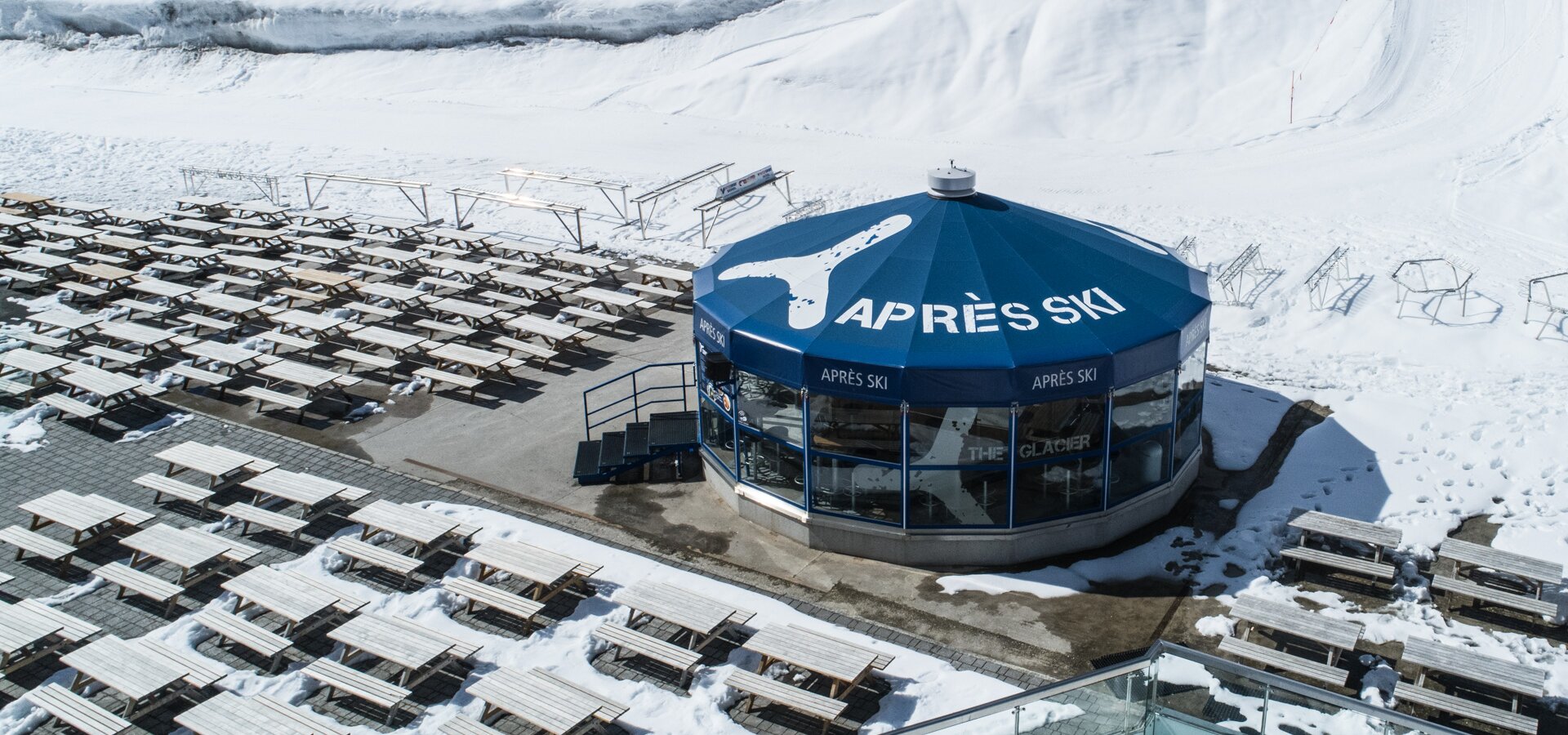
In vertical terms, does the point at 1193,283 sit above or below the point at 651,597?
above

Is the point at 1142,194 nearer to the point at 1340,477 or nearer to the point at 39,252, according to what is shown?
the point at 1340,477

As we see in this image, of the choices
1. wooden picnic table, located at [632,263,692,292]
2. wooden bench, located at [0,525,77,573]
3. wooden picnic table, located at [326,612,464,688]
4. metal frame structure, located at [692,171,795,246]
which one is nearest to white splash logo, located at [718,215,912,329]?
wooden picnic table, located at [326,612,464,688]

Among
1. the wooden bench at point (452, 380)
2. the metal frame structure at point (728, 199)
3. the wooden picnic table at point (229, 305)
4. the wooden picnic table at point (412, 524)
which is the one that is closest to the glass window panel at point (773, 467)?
the wooden picnic table at point (412, 524)

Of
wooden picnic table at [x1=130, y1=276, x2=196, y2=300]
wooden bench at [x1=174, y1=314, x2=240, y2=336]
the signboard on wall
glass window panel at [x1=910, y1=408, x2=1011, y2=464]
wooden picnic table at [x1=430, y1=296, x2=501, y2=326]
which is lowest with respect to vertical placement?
wooden bench at [x1=174, y1=314, x2=240, y2=336]

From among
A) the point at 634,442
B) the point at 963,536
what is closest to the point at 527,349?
the point at 634,442

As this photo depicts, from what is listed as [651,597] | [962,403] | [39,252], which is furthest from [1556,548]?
[39,252]

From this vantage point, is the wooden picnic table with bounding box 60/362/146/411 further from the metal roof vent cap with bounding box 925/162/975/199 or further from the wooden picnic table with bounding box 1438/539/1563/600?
the wooden picnic table with bounding box 1438/539/1563/600
